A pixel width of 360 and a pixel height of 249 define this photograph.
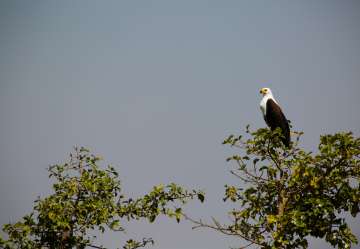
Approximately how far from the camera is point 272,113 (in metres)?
14.4

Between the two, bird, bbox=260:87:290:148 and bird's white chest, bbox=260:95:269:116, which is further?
bird's white chest, bbox=260:95:269:116

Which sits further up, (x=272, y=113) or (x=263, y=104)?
(x=263, y=104)

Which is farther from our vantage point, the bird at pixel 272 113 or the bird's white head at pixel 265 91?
the bird's white head at pixel 265 91

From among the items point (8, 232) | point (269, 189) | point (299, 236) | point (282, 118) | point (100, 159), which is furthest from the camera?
point (282, 118)

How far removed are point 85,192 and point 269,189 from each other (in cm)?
352

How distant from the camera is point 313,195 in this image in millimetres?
8961

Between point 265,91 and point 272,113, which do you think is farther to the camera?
point 265,91

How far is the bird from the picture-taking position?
13.4 meters

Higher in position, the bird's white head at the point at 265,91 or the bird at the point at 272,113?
the bird's white head at the point at 265,91

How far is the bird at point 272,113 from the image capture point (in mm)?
13407

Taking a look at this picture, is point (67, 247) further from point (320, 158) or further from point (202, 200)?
point (320, 158)

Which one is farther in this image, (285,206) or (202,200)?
(202,200)

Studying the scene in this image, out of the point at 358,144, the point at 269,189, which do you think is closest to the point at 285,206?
the point at 269,189

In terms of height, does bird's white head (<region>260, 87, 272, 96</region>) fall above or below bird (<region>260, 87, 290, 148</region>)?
above
